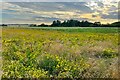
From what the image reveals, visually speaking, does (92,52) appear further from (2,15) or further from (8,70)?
(2,15)

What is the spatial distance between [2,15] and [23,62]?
426 centimetres

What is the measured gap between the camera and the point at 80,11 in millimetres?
11289

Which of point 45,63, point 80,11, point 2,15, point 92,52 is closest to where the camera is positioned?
point 45,63

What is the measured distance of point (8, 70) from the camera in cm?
597

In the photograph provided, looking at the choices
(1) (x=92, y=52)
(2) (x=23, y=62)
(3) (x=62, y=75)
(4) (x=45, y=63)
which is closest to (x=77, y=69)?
(3) (x=62, y=75)

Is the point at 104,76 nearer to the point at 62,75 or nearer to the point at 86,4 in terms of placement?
the point at 62,75

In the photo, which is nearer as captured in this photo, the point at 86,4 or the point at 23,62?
the point at 23,62

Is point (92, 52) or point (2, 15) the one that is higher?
point (2, 15)

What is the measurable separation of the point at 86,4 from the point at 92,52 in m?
3.22

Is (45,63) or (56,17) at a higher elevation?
(56,17)

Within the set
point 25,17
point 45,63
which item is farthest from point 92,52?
point 25,17

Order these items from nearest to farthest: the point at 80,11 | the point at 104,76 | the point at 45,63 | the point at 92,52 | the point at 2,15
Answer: the point at 104,76
the point at 45,63
the point at 92,52
the point at 2,15
the point at 80,11

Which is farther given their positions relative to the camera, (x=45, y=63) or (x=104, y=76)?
(x=45, y=63)

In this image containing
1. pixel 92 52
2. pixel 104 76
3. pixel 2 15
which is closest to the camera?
pixel 104 76
